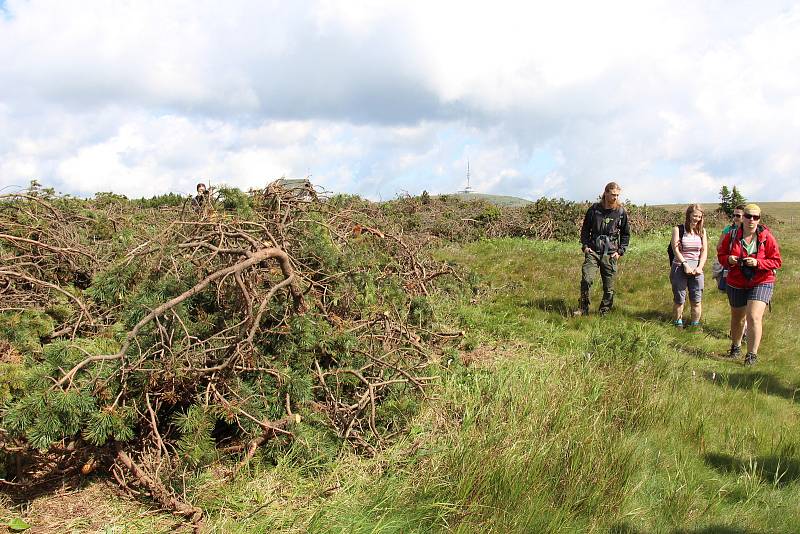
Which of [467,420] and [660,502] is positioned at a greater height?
[467,420]

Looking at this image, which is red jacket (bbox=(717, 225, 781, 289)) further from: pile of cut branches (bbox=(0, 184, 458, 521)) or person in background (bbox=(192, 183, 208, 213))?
person in background (bbox=(192, 183, 208, 213))

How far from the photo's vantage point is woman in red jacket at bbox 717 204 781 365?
19.6 ft

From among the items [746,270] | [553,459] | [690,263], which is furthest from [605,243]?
[553,459]

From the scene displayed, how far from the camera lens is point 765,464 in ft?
13.1

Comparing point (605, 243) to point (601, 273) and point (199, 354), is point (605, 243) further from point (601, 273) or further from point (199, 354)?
point (199, 354)

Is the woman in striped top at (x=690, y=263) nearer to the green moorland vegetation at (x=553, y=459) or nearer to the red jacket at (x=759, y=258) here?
the red jacket at (x=759, y=258)

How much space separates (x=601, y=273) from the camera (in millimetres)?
7680

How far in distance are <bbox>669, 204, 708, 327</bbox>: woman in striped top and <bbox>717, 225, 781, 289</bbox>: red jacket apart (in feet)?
3.43

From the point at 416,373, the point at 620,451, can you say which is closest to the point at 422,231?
the point at 416,373

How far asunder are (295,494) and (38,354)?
7.17ft

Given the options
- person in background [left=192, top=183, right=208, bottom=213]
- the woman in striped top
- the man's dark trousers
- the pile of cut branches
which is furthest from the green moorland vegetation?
person in background [left=192, top=183, right=208, bottom=213]

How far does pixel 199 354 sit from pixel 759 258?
19.5 feet

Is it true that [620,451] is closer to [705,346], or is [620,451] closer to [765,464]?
[765,464]

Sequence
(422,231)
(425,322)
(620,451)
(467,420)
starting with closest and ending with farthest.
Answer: (620,451) < (467,420) < (425,322) < (422,231)
